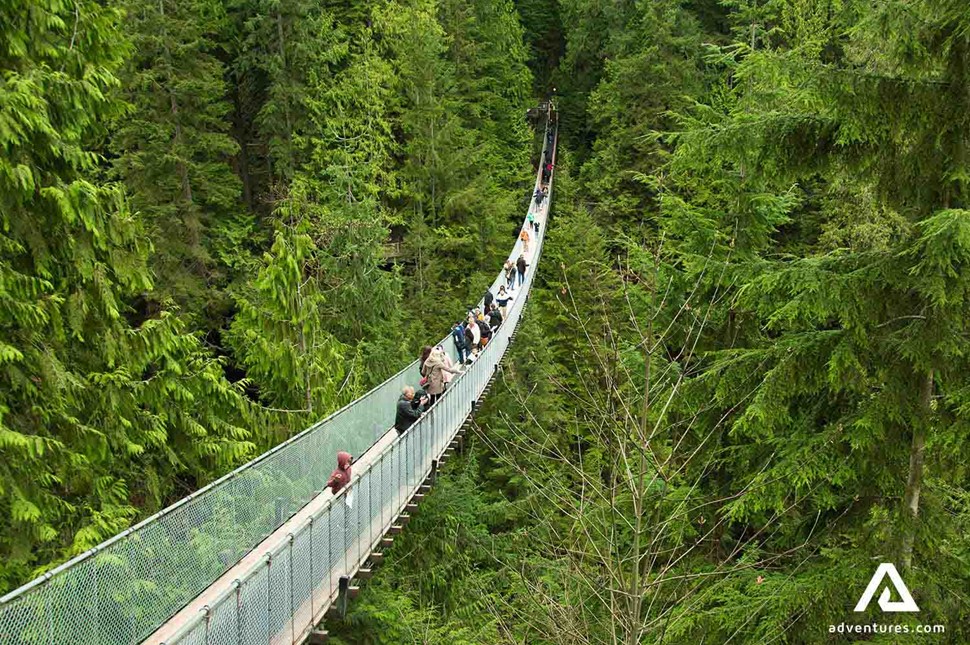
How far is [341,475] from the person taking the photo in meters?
7.34

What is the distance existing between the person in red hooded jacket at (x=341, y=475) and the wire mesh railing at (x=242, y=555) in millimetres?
173

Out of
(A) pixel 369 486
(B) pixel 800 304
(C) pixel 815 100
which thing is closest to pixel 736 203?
(C) pixel 815 100

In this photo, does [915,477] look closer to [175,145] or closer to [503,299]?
[503,299]

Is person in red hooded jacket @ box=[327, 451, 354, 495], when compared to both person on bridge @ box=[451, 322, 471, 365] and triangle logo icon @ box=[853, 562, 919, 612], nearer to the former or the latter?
triangle logo icon @ box=[853, 562, 919, 612]

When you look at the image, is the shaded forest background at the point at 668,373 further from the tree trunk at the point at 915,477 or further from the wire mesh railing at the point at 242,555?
the wire mesh railing at the point at 242,555

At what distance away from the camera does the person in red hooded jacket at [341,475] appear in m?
7.29

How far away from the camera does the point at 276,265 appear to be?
978 centimetres

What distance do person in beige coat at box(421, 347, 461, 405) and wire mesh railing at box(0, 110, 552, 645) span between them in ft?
2.77

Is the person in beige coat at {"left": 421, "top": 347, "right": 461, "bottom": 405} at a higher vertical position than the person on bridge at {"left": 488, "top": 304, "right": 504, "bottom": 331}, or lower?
lower

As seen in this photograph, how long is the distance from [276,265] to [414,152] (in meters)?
16.5

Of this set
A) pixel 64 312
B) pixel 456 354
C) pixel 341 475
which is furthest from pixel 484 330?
pixel 64 312

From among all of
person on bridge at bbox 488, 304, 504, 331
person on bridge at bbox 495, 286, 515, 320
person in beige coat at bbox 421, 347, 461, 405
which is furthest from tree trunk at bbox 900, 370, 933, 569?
person on bridge at bbox 495, 286, 515, 320

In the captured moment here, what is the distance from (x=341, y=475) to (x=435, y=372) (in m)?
3.38

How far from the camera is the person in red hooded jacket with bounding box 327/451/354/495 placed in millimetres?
7289
